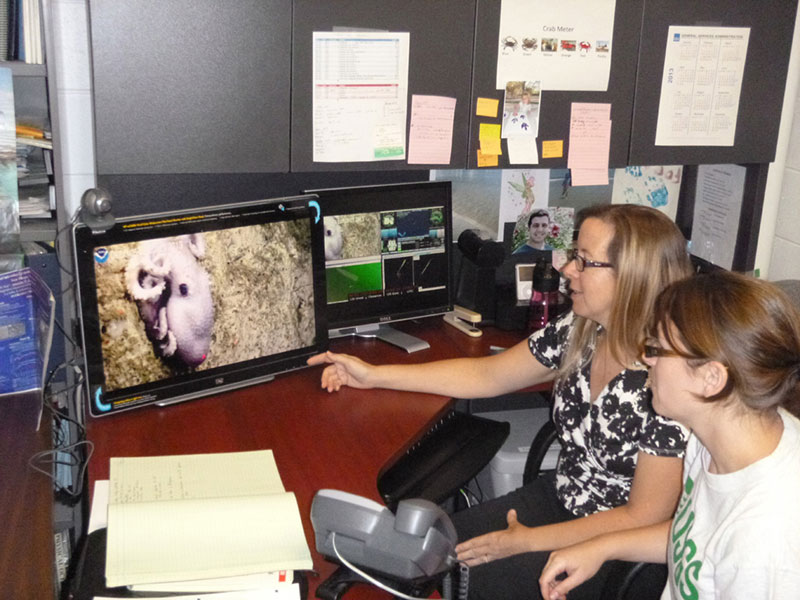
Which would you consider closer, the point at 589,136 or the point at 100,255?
the point at 100,255

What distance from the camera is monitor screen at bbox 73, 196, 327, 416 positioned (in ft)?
6.08

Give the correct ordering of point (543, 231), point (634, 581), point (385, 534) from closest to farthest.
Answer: point (385, 534) < point (634, 581) < point (543, 231)

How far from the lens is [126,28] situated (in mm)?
1917

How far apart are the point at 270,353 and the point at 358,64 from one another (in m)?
0.72

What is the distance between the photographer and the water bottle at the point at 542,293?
251cm

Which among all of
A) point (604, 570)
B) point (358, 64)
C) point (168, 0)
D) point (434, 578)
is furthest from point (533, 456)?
point (168, 0)

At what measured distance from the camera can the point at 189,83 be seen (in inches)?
78.4

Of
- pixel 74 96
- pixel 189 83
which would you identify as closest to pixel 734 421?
pixel 189 83

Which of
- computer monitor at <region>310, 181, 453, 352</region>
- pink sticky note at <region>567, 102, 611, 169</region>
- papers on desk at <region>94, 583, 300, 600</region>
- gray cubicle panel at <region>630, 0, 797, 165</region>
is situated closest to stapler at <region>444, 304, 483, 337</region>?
computer monitor at <region>310, 181, 453, 352</region>

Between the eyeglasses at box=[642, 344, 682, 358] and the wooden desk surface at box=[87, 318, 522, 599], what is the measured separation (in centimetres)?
55

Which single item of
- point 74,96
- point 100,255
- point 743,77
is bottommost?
point 100,255

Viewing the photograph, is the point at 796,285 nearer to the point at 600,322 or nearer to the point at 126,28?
the point at 600,322

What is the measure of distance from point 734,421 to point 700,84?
1.29 metres

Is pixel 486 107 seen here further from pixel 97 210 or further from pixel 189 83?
pixel 97 210
